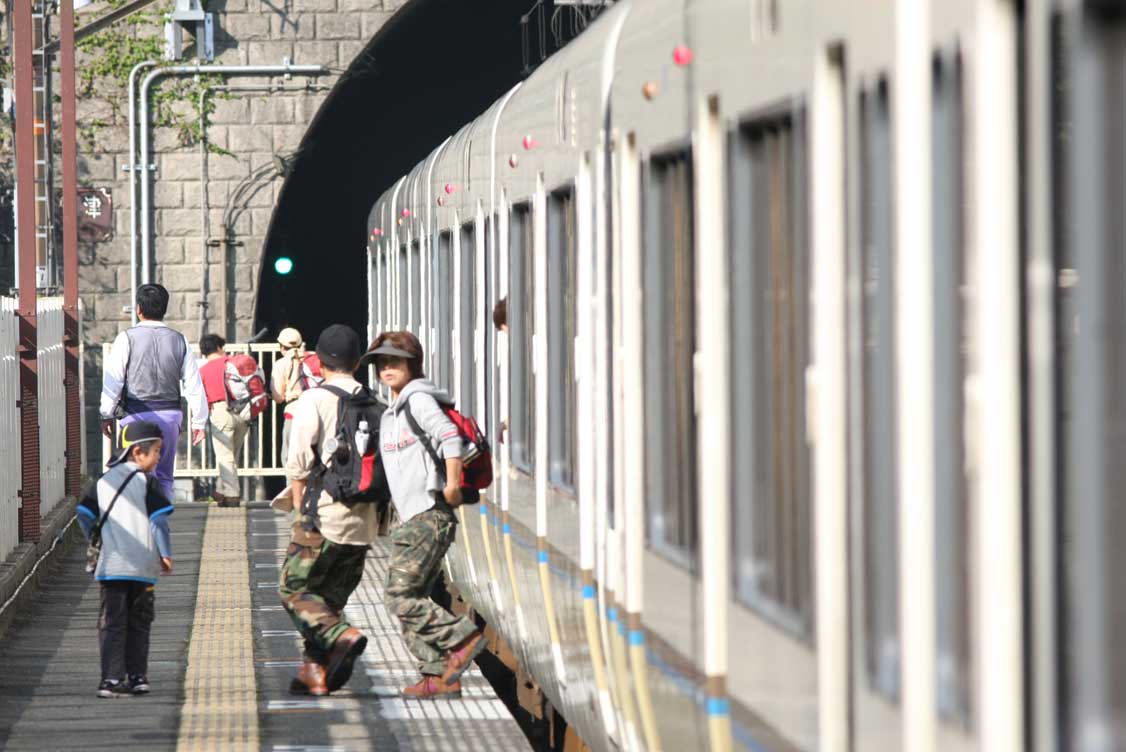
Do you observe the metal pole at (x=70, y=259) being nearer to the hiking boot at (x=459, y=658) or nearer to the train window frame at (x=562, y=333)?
the hiking boot at (x=459, y=658)

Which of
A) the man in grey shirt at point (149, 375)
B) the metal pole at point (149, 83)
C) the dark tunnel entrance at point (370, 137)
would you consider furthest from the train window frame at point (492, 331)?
the dark tunnel entrance at point (370, 137)

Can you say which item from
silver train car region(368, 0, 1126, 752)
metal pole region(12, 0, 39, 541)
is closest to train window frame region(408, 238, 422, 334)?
metal pole region(12, 0, 39, 541)

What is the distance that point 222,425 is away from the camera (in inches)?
747

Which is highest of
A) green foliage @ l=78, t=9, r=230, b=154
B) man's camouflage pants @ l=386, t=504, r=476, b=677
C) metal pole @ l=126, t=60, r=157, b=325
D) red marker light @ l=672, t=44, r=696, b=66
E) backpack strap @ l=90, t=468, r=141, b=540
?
green foliage @ l=78, t=9, r=230, b=154

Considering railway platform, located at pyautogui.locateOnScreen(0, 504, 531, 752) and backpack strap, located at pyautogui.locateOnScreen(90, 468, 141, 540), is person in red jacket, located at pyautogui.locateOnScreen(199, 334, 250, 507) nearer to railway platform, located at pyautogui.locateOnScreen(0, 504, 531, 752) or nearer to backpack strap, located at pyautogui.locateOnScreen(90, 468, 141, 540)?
railway platform, located at pyautogui.locateOnScreen(0, 504, 531, 752)

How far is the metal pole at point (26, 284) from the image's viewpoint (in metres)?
13.2

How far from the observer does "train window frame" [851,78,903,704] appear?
3.32m

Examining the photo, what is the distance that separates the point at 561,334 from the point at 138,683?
105 inches

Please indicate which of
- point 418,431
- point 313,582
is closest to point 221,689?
point 313,582

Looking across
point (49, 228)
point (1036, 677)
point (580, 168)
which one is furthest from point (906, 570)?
point (49, 228)

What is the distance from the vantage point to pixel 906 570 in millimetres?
3121

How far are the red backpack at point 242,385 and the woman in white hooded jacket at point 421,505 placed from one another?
1022cm

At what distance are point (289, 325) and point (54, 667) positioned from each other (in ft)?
59.9

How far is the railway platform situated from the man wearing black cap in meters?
0.15
